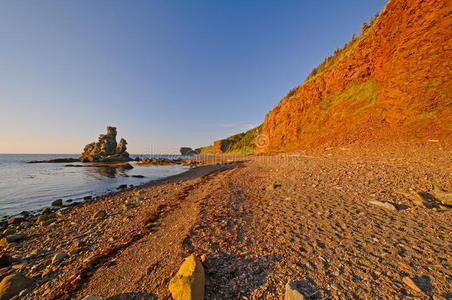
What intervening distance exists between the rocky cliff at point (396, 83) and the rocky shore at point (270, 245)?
8631 mm

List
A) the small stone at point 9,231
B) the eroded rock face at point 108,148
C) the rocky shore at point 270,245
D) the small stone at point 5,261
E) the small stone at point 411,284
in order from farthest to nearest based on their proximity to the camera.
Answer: the eroded rock face at point 108,148 < the small stone at point 9,231 < the small stone at point 5,261 < the rocky shore at point 270,245 < the small stone at point 411,284

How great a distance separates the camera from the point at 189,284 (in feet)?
9.25

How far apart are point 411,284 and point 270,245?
2724 mm

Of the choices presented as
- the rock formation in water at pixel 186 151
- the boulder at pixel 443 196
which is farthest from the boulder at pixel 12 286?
the rock formation in water at pixel 186 151

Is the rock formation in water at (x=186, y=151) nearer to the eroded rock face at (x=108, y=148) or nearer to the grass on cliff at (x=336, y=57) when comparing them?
the eroded rock face at (x=108, y=148)

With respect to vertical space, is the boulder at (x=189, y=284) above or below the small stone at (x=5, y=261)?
above

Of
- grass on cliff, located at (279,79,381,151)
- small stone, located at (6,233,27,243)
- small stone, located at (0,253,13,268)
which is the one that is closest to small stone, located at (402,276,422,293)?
small stone, located at (0,253,13,268)

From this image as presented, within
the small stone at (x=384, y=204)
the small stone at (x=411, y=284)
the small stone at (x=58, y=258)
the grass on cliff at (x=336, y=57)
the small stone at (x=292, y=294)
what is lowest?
the small stone at (x=58, y=258)

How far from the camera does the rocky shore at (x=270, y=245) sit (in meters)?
3.09

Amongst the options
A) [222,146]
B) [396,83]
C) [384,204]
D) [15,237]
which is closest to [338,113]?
[396,83]

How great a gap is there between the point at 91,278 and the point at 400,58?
31.1 metres

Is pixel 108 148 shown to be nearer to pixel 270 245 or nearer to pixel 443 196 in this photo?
pixel 270 245

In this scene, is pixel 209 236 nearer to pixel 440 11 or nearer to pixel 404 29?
pixel 440 11

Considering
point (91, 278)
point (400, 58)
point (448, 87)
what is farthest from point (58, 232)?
point (400, 58)
